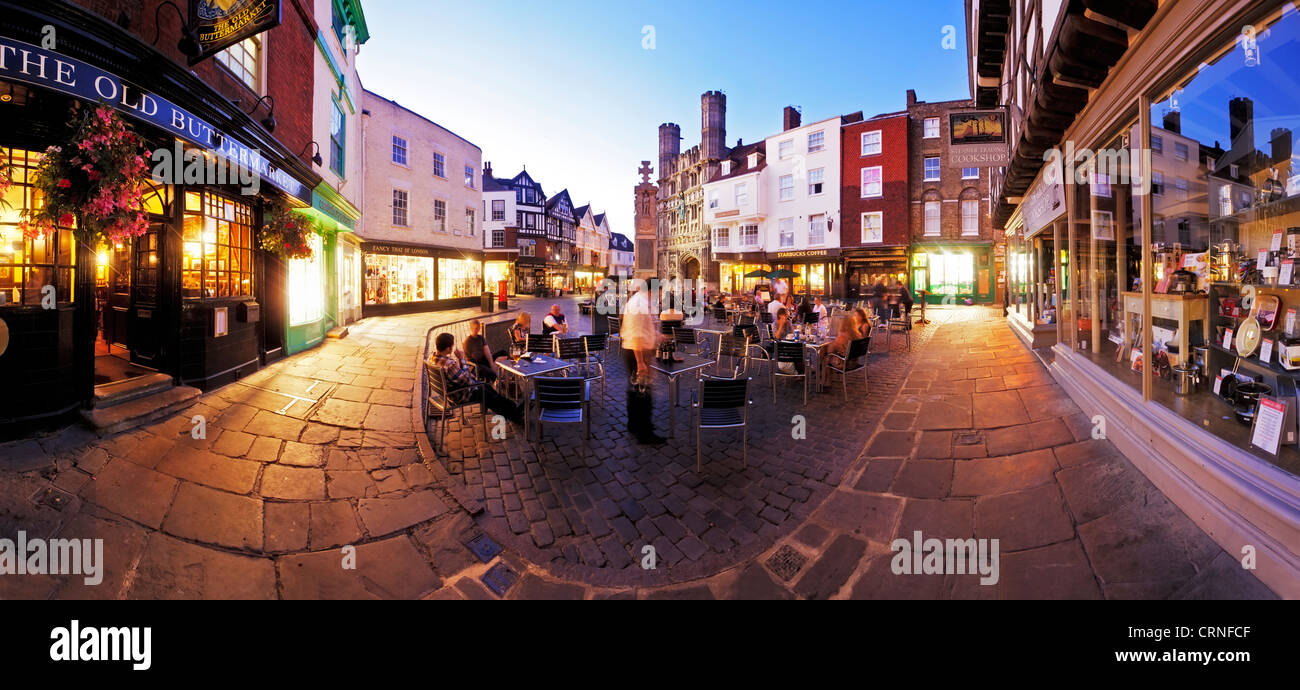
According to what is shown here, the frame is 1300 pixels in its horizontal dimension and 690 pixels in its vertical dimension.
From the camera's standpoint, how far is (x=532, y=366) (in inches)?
256

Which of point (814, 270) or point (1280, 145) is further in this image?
point (814, 270)

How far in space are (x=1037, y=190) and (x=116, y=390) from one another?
580 inches

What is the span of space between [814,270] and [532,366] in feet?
91.8

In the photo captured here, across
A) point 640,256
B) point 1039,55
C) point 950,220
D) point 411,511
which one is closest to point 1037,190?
point 1039,55

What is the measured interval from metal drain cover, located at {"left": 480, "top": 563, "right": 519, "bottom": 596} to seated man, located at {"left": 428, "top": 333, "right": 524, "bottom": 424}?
9.40 feet

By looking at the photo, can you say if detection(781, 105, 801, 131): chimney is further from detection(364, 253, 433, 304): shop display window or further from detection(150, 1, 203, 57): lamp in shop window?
detection(150, 1, 203, 57): lamp in shop window

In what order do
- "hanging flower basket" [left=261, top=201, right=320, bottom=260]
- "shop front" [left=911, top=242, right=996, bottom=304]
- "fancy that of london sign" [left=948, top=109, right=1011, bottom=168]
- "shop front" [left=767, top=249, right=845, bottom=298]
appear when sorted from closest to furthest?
1. "hanging flower basket" [left=261, top=201, right=320, bottom=260]
2. "fancy that of london sign" [left=948, top=109, right=1011, bottom=168]
3. "shop front" [left=911, top=242, right=996, bottom=304]
4. "shop front" [left=767, top=249, right=845, bottom=298]

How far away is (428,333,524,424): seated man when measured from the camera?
596cm

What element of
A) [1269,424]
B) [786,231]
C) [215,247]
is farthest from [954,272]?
[215,247]

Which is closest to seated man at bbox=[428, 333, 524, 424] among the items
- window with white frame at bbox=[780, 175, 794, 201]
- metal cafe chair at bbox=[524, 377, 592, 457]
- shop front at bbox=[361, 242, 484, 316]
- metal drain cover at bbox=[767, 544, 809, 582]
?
metal cafe chair at bbox=[524, 377, 592, 457]

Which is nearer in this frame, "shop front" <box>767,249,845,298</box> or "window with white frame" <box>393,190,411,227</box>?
"window with white frame" <box>393,190,411,227</box>

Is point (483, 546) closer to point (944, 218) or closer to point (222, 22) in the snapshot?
point (222, 22)

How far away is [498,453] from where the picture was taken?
5.36 meters
